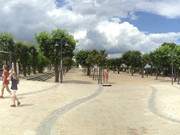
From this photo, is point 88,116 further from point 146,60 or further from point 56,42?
point 146,60

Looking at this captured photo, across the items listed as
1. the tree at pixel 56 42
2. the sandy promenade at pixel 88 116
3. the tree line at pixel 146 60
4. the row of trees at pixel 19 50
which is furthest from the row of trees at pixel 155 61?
Result: the sandy promenade at pixel 88 116

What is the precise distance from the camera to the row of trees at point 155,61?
6775 cm

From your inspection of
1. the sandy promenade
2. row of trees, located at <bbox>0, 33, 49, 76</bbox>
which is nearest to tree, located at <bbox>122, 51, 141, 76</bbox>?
row of trees, located at <bbox>0, 33, 49, 76</bbox>

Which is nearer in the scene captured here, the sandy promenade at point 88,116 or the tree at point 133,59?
the sandy promenade at point 88,116

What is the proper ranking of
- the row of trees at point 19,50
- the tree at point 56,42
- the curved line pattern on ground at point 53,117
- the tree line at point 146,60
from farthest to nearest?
the tree line at point 146,60
the row of trees at point 19,50
the tree at point 56,42
the curved line pattern on ground at point 53,117

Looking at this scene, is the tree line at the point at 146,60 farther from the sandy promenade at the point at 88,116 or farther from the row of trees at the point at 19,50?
the sandy promenade at the point at 88,116

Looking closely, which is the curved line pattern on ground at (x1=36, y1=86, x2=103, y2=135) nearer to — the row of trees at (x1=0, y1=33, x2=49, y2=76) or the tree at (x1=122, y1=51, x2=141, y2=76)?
the row of trees at (x1=0, y1=33, x2=49, y2=76)

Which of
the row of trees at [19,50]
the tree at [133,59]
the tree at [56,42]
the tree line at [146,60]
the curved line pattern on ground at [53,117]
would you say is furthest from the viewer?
the tree at [133,59]

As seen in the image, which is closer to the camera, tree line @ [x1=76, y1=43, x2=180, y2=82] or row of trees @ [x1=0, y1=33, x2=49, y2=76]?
row of trees @ [x1=0, y1=33, x2=49, y2=76]

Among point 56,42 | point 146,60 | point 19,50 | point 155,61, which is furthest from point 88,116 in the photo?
point 146,60

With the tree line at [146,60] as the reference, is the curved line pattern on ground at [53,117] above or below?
below

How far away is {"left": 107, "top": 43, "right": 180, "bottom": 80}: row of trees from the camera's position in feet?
222

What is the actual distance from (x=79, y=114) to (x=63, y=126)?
2.92 metres

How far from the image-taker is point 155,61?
73.4m
